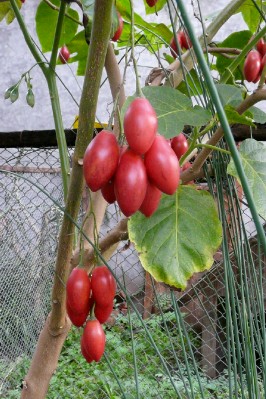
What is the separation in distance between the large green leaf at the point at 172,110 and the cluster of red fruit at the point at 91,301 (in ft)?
0.72

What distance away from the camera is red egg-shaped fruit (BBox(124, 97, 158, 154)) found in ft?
1.10

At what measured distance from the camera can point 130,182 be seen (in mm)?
338

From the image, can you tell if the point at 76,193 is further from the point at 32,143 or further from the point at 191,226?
the point at 32,143

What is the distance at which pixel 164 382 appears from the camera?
200cm


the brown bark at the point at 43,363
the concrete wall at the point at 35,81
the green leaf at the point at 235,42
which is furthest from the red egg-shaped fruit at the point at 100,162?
the concrete wall at the point at 35,81

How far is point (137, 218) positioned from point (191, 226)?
54 millimetres

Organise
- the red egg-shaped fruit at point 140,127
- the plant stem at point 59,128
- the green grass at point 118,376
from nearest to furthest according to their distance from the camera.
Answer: the red egg-shaped fruit at point 140,127
the plant stem at point 59,128
the green grass at point 118,376

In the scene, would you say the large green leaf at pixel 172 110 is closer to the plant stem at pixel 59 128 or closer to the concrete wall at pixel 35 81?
the plant stem at pixel 59 128

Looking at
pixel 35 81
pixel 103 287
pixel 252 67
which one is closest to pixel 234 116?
pixel 103 287

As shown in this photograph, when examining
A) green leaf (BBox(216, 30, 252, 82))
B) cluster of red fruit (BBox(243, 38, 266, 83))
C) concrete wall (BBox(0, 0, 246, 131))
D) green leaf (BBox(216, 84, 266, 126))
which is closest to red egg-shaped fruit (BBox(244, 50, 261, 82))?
cluster of red fruit (BBox(243, 38, 266, 83))

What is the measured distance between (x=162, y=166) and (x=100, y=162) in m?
0.04

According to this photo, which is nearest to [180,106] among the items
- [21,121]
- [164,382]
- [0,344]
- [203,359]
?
[0,344]

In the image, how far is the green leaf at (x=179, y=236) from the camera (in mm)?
499

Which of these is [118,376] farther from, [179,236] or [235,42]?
[179,236]
